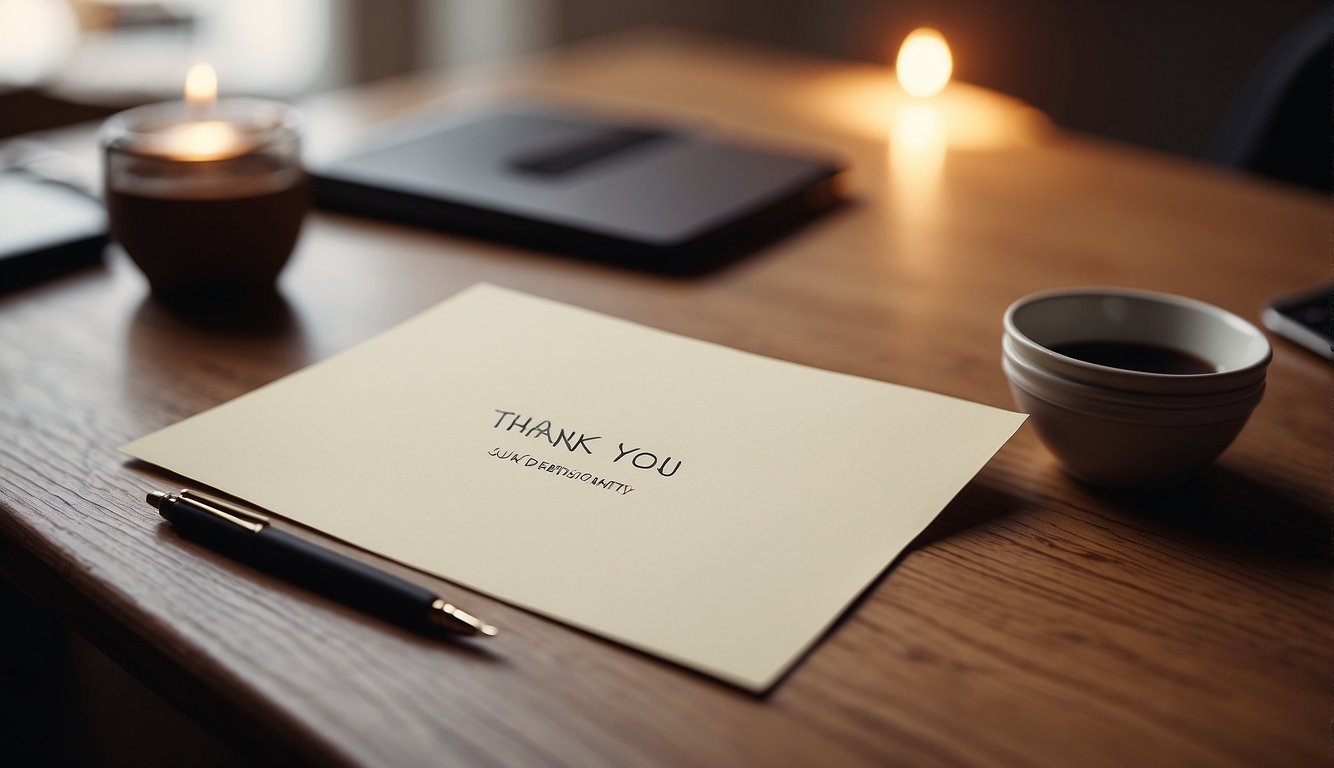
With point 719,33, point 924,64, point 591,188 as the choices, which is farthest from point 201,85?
point 719,33

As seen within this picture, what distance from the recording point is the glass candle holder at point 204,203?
64cm

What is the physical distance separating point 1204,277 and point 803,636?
55 centimetres

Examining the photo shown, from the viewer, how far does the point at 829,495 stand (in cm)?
46

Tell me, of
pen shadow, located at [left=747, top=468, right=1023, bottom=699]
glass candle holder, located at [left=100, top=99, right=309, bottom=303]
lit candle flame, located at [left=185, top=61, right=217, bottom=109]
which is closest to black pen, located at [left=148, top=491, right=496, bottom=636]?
pen shadow, located at [left=747, top=468, right=1023, bottom=699]

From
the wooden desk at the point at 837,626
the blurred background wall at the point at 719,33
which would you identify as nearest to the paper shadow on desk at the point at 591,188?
the wooden desk at the point at 837,626

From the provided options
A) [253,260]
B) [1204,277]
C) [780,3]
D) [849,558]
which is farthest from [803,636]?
[780,3]

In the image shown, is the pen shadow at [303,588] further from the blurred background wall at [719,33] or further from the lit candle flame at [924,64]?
the blurred background wall at [719,33]

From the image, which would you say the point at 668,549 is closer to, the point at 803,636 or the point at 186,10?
the point at 803,636

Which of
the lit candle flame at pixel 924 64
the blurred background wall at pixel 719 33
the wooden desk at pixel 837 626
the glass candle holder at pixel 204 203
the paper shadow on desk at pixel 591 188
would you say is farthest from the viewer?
the blurred background wall at pixel 719 33

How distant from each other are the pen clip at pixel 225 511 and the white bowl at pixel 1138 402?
32 cm

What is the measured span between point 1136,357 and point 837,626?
217 millimetres

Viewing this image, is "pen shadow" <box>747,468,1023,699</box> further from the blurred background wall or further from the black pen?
the blurred background wall

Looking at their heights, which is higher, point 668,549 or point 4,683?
point 668,549

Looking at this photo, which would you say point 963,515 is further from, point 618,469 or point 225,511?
point 225,511
